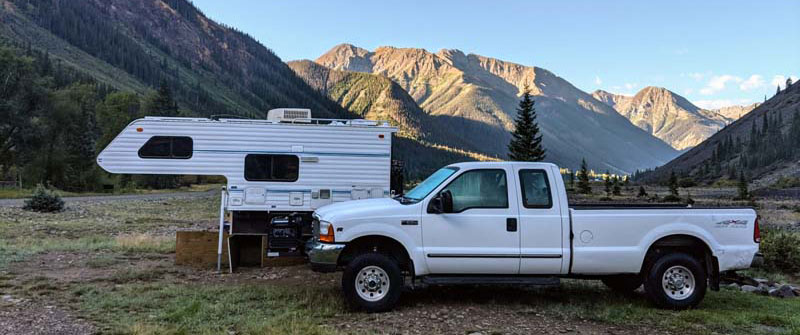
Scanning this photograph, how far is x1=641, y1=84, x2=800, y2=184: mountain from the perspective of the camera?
11388cm

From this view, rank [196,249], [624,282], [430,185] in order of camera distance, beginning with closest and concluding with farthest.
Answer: [430,185] → [624,282] → [196,249]

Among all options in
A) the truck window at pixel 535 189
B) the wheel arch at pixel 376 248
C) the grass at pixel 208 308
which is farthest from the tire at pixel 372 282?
the truck window at pixel 535 189

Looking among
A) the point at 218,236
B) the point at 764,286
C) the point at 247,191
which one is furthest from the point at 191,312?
the point at 764,286

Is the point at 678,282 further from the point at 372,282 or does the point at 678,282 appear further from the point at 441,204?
the point at 372,282

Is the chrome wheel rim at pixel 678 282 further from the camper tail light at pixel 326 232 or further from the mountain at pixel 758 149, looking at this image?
the mountain at pixel 758 149

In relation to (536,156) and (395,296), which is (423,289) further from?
(536,156)

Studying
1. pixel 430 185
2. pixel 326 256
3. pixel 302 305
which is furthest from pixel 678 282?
pixel 302 305

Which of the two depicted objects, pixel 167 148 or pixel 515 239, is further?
pixel 167 148

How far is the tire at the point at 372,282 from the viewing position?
A: 25.4ft

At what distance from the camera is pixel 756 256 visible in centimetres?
815

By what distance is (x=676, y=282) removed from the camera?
26.5ft

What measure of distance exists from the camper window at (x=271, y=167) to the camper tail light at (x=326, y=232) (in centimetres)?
324

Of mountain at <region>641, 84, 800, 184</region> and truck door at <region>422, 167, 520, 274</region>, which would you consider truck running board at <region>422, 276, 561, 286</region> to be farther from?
mountain at <region>641, 84, 800, 184</region>

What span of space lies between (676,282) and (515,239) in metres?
2.63
